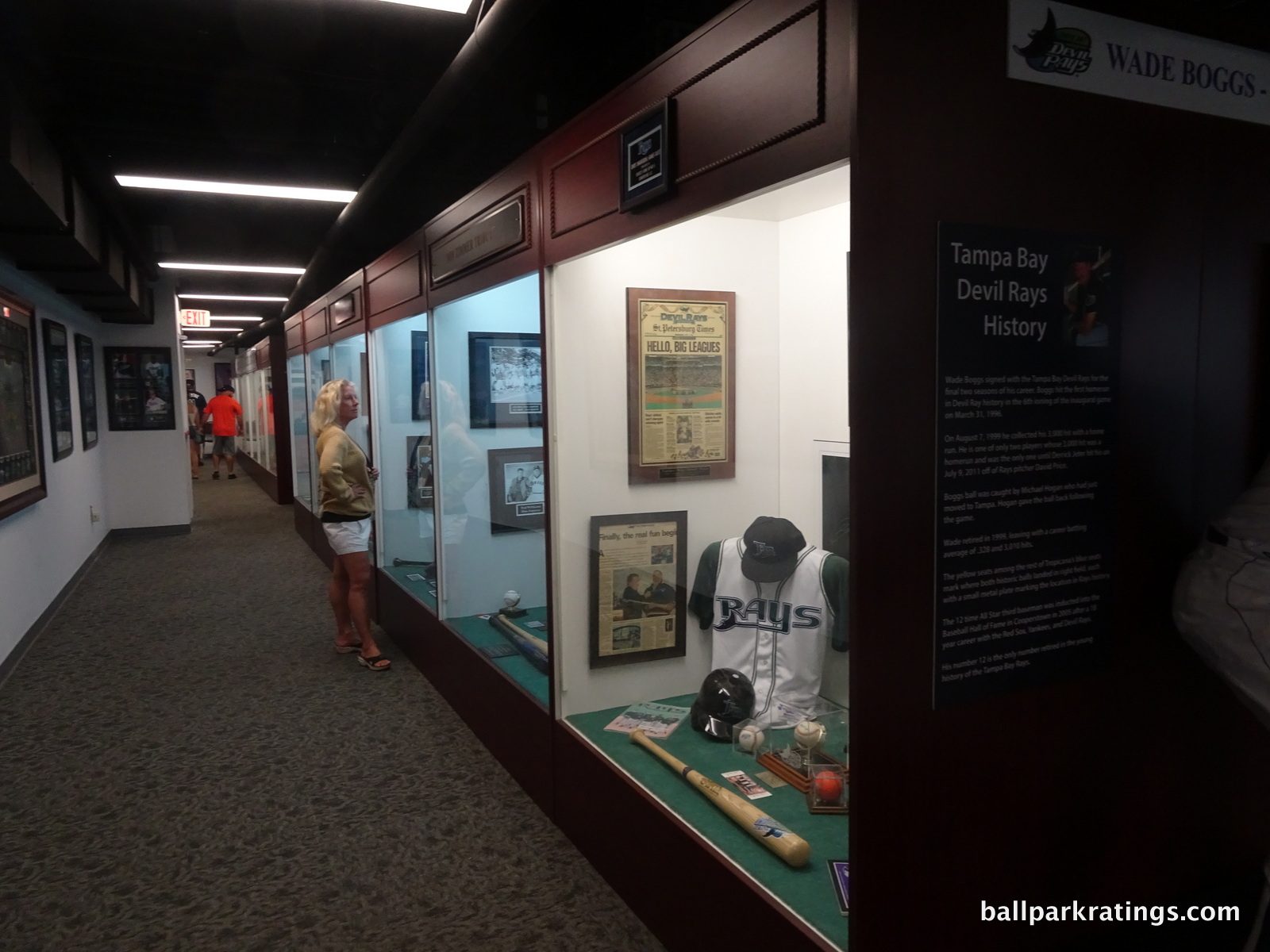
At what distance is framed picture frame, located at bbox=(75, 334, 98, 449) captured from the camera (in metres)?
7.94

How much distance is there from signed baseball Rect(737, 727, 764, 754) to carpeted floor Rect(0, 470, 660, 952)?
0.59m

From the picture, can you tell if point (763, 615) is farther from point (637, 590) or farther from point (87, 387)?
point (87, 387)

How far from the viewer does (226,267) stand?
962cm

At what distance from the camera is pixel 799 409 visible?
2.65 m

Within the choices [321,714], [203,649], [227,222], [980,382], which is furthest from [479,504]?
[227,222]

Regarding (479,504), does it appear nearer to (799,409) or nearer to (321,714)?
(321,714)

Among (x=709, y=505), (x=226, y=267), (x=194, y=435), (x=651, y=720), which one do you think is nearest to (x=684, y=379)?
(x=709, y=505)

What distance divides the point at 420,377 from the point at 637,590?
2274mm

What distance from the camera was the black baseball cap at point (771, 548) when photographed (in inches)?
103

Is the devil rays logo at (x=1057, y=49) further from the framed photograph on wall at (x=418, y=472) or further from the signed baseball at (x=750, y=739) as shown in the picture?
the framed photograph on wall at (x=418, y=472)

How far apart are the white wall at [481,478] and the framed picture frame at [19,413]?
255cm

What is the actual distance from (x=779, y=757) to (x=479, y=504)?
2.15 meters

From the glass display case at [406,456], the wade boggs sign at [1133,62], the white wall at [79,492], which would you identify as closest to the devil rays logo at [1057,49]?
the wade boggs sign at [1133,62]

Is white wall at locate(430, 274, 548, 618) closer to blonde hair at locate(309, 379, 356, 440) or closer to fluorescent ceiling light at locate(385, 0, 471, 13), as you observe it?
blonde hair at locate(309, 379, 356, 440)
